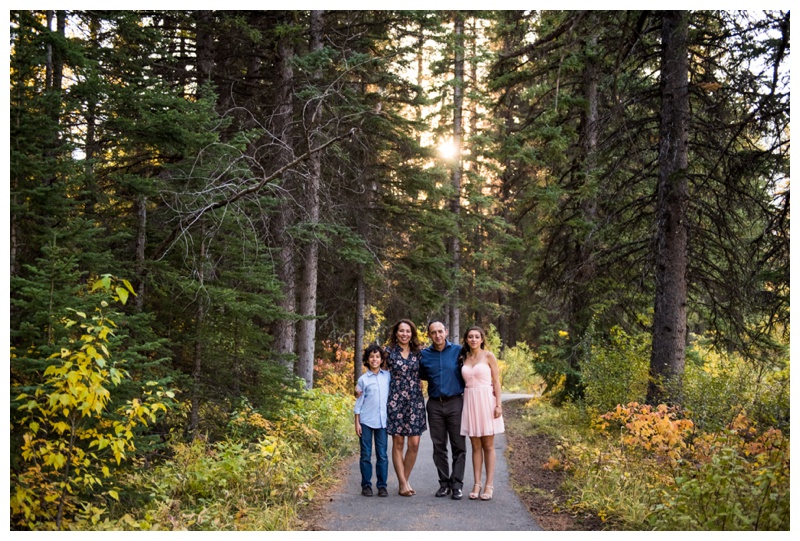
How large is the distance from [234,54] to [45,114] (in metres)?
7.69

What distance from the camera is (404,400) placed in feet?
24.1

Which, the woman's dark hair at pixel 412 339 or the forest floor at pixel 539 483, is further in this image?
the woman's dark hair at pixel 412 339

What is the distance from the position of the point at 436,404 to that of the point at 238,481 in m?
2.49

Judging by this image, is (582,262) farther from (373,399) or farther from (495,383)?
(373,399)

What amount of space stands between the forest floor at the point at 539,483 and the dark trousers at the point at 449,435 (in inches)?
34.3

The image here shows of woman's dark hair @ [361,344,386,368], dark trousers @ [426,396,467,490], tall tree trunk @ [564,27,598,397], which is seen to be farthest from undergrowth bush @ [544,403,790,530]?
tall tree trunk @ [564,27,598,397]

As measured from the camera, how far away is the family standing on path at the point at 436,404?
23.3ft

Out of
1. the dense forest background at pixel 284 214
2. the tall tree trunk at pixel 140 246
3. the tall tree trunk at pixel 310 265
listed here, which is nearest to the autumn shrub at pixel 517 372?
the dense forest background at pixel 284 214

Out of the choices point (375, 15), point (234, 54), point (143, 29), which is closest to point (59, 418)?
point (143, 29)

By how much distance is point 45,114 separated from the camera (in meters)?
6.04

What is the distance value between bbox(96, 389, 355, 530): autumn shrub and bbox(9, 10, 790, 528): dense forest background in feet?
1.24

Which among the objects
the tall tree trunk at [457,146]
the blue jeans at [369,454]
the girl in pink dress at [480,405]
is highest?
the tall tree trunk at [457,146]

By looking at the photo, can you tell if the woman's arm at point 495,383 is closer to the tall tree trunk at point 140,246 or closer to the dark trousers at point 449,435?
the dark trousers at point 449,435
